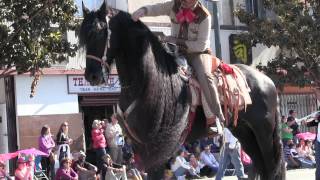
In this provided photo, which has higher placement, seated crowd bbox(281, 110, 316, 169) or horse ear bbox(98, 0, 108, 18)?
horse ear bbox(98, 0, 108, 18)

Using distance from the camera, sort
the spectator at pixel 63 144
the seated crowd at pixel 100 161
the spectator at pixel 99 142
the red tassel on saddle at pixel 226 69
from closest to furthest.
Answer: the red tassel on saddle at pixel 226 69, the seated crowd at pixel 100 161, the spectator at pixel 63 144, the spectator at pixel 99 142

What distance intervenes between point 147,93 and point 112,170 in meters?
9.23

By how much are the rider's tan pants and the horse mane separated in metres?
0.44

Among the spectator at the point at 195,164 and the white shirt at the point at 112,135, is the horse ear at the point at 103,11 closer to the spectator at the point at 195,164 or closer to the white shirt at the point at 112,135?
the white shirt at the point at 112,135

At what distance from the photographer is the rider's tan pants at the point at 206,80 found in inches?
277

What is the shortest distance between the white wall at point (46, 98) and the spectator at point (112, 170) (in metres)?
3.90

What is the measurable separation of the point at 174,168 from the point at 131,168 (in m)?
1.16

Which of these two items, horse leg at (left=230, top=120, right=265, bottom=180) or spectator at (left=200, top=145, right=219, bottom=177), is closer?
horse leg at (left=230, top=120, right=265, bottom=180)

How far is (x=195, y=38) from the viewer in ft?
23.4

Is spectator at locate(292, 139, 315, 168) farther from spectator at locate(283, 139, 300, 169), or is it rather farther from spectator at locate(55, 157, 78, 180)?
spectator at locate(55, 157, 78, 180)

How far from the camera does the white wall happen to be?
18500mm

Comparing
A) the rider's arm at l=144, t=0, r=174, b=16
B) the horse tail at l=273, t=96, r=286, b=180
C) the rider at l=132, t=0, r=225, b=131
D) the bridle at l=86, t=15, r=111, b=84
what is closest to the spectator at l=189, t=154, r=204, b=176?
the horse tail at l=273, t=96, r=286, b=180

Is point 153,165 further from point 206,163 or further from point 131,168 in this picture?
point 206,163

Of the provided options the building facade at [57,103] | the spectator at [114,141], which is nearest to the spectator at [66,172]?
the spectator at [114,141]
